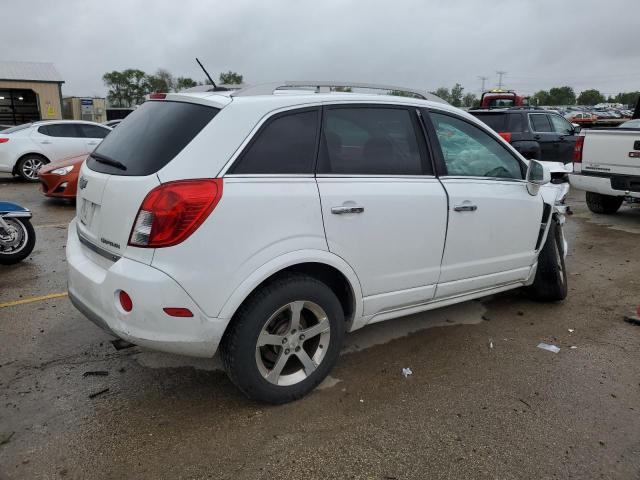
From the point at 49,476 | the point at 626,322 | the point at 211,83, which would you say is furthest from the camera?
the point at 626,322

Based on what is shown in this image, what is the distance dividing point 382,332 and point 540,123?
32.2 ft

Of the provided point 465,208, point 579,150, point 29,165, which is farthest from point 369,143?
point 29,165

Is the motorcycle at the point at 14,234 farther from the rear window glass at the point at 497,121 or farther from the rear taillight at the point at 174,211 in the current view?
the rear window glass at the point at 497,121

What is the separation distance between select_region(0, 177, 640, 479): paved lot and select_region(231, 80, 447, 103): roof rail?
123cm

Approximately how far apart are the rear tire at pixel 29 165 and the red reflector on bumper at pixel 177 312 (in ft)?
39.0

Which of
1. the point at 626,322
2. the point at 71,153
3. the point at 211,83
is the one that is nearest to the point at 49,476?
the point at 211,83

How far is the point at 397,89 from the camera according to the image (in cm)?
363

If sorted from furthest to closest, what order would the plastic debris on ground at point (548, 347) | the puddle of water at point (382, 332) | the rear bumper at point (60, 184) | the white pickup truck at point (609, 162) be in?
the rear bumper at point (60, 184) < the white pickup truck at point (609, 162) < the plastic debris on ground at point (548, 347) < the puddle of water at point (382, 332)

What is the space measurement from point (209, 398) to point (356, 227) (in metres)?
1.35

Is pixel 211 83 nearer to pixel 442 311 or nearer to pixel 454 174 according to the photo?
pixel 454 174

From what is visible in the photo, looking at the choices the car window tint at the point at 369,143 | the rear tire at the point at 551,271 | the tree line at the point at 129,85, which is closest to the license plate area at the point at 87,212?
the car window tint at the point at 369,143

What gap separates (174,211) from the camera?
2.49 m

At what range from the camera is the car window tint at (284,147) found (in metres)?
2.73

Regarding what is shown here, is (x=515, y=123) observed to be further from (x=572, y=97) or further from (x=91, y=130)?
(x=572, y=97)
